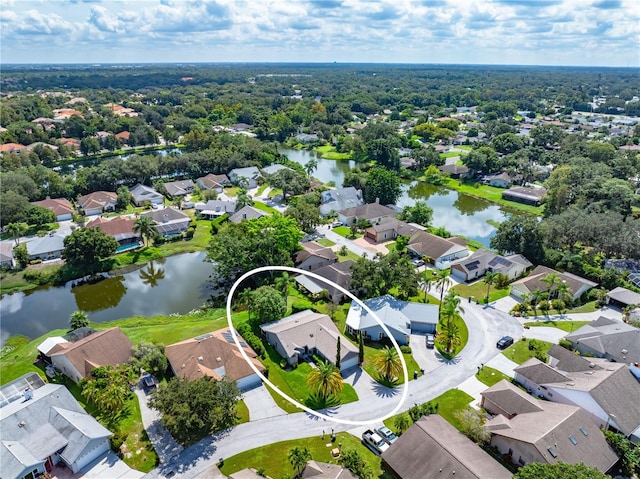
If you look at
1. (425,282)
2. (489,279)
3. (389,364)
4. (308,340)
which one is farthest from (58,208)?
(489,279)

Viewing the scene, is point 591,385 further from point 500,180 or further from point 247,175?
point 247,175

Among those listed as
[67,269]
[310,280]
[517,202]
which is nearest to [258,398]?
[310,280]

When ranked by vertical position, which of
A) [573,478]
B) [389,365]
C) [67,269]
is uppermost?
[573,478]

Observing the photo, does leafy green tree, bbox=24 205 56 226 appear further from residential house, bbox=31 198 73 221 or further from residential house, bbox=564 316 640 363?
residential house, bbox=564 316 640 363

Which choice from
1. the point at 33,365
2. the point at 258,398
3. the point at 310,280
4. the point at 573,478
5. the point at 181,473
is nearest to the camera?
the point at 573,478

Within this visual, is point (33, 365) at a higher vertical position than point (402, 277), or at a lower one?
lower

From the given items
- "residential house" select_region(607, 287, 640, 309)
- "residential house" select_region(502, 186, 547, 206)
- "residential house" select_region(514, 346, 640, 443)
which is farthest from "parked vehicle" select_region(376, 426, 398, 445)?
"residential house" select_region(502, 186, 547, 206)

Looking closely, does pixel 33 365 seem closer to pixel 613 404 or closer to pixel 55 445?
pixel 55 445
